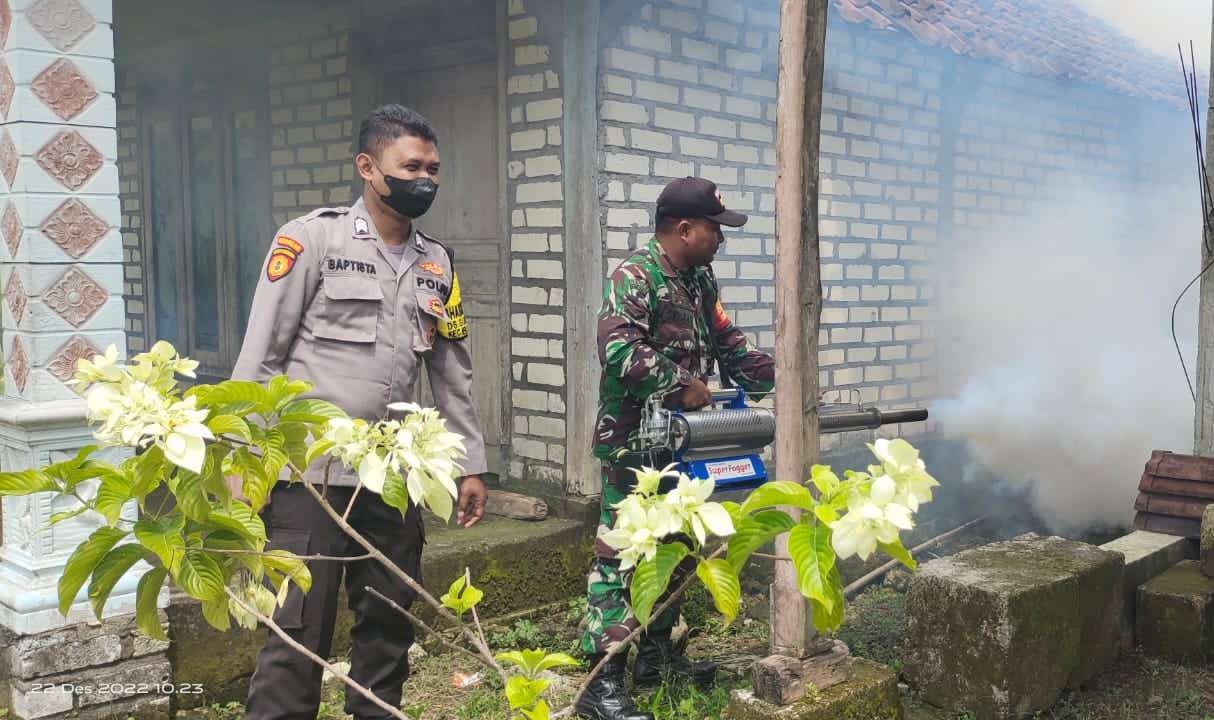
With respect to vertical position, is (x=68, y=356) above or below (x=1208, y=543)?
above

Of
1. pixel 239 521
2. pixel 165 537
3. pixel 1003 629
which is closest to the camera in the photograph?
pixel 165 537

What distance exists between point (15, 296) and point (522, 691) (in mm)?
3318

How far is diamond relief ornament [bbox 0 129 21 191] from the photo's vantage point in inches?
157

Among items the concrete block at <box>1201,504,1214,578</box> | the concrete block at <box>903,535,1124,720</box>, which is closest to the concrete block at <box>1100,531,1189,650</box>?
the concrete block at <box>1201,504,1214,578</box>

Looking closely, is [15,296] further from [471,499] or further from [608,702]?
[608,702]

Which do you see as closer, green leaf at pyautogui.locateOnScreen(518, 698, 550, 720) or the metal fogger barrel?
green leaf at pyautogui.locateOnScreen(518, 698, 550, 720)

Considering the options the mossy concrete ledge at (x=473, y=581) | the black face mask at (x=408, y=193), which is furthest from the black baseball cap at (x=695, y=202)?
the mossy concrete ledge at (x=473, y=581)

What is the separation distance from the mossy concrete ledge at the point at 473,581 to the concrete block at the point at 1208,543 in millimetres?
3214

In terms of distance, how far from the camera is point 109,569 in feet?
5.42

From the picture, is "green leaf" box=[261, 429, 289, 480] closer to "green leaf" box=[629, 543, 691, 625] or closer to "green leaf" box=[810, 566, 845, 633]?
"green leaf" box=[629, 543, 691, 625]

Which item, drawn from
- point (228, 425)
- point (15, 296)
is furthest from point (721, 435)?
point (15, 296)

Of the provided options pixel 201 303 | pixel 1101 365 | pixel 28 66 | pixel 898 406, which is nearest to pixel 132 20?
pixel 201 303

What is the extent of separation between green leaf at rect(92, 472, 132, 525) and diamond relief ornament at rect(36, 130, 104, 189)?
287 centimetres

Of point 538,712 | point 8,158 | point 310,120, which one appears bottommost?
point 538,712
